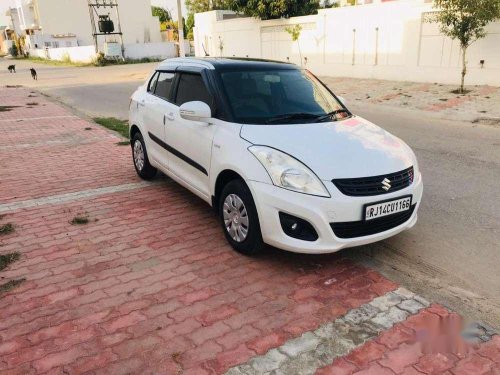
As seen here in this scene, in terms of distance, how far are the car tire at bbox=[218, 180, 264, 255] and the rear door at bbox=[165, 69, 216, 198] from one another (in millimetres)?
422

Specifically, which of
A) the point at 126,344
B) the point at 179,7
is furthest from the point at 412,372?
the point at 179,7

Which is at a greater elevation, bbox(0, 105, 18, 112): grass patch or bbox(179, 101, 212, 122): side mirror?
bbox(179, 101, 212, 122): side mirror

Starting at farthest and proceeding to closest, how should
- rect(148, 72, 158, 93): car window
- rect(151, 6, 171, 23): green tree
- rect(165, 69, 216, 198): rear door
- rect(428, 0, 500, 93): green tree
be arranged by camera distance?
rect(151, 6, 171, 23): green tree < rect(428, 0, 500, 93): green tree < rect(148, 72, 158, 93): car window < rect(165, 69, 216, 198): rear door

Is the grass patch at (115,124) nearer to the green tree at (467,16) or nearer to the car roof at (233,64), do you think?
the car roof at (233,64)

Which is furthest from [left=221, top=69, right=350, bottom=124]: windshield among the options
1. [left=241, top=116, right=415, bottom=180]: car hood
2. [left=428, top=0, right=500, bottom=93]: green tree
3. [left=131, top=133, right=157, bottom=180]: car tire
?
[left=428, top=0, right=500, bottom=93]: green tree

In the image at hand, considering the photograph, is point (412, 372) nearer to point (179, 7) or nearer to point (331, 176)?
point (331, 176)

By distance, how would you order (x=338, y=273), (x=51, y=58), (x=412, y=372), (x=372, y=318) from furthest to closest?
(x=51, y=58) → (x=338, y=273) → (x=372, y=318) → (x=412, y=372)

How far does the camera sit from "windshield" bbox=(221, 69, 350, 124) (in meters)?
4.20

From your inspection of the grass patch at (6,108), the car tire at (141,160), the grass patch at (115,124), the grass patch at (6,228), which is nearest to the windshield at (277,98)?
the car tire at (141,160)

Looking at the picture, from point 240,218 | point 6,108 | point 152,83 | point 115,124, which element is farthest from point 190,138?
point 6,108

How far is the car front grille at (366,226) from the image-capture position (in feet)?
Result: 11.3

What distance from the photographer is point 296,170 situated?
11.4 feet

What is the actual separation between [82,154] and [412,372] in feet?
22.5

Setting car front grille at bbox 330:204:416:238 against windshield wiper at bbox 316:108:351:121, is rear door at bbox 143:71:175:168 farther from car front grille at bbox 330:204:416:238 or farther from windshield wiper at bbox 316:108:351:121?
car front grille at bbox 330:204:416:238
